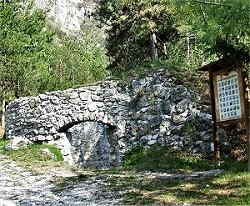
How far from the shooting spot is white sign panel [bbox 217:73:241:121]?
33.8ft

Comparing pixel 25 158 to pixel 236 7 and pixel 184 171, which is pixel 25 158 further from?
pixel 236 7

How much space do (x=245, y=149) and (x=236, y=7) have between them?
526cm

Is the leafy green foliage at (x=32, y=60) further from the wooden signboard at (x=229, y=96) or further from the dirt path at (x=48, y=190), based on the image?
the wooden signboard at (x=229, y=96)

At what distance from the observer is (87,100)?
1498 cm

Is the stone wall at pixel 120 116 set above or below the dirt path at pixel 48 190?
above

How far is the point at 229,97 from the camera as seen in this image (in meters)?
10.5

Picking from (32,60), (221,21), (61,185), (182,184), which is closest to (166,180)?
(182,184)

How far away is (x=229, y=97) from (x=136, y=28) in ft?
36.2

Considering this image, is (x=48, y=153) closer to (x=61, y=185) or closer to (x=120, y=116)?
(x=120, y=116)

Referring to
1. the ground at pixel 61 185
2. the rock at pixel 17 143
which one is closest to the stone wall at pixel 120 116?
the rock at pixel 17 143

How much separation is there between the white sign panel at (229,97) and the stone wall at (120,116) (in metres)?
1.80

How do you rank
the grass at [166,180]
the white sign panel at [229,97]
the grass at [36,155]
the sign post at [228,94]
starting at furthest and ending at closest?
1. the grass at [36,155]
2. the white sign panel at [229,97]
3. the sign post at [228,94]
4. the grass at [166,180]

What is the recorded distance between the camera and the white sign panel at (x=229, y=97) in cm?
1029

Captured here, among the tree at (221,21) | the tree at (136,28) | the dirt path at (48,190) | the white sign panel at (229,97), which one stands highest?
the tree at (136,28)
